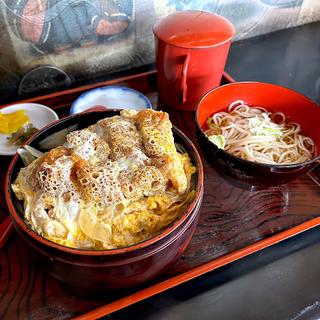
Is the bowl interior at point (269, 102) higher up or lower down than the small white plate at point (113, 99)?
higher up

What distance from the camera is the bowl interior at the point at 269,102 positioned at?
1203 millimetres

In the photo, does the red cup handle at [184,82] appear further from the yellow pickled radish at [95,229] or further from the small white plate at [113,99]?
the yellow pickled radish at [95,229]

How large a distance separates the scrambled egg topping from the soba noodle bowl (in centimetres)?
37

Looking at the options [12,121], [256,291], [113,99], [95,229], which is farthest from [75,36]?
[256,291]

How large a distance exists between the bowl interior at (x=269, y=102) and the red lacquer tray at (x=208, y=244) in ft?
0.44

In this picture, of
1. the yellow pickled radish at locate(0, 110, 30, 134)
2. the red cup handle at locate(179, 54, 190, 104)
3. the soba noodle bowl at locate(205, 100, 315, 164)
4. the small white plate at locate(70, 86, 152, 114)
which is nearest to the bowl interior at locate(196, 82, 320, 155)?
the soba noodle bowl at locate(205, 100, 315, 164)

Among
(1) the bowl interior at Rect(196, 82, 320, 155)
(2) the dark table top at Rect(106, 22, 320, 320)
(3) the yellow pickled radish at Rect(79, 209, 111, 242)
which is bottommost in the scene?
(2) the dark table top at Rect(106, 22, 320, 320)

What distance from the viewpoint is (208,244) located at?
0.99 metres

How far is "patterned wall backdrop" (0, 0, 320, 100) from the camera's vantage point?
52.3 inches

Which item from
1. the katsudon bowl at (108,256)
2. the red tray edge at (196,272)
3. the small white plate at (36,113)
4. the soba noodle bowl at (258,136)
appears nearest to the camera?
the katsudon bowl at (108,256)

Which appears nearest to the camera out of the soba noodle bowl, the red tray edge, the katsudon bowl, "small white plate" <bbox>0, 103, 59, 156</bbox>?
the katsudon bowl

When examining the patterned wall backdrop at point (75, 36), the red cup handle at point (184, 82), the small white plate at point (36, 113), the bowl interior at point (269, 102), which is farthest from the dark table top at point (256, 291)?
the patterned wall backdrop at point (75, 36)

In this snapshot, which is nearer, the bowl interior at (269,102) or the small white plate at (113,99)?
the bowl interior at (269,102)

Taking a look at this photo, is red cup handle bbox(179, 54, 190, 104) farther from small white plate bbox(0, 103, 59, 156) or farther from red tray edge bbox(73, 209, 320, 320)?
red tray edge bbox(73, 209, 320, 320)
